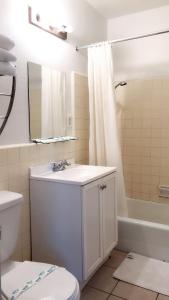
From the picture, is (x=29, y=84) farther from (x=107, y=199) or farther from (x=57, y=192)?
(x=107, y=199)

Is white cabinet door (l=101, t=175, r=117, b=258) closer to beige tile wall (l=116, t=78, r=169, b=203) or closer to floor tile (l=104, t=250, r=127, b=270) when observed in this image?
floor tile (l=104, t=250, r=127, b=270)

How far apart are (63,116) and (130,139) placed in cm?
100

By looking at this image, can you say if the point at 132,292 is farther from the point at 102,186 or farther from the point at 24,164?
the point at 24,164

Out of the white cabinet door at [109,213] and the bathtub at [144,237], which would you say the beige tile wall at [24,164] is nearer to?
the white cabinet door at [109,213]

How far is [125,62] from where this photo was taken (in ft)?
9.80

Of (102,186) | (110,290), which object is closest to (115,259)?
(110,290)

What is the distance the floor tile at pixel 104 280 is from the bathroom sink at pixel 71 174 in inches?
31.5

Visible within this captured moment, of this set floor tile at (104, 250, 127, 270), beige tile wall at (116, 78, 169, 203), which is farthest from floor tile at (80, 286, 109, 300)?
beige tile wall at (116, 78, 169, 203)

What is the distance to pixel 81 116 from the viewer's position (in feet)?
8.54

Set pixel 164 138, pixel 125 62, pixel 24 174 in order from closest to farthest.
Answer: pixel 24 174 < pixel 164 138 < pixel 125 62

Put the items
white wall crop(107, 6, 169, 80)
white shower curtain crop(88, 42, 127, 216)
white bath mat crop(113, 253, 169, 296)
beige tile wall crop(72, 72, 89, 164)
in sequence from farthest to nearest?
1. white wall crop(107, 6, 169, 80)
2. beige tile wall crop(72, 72, 89, 164)
3. white shower curtain crop(88, 42, 127, 216)
4. white bath mat crop(113, 253, 169, 296)

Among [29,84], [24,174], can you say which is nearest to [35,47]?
[29,84]

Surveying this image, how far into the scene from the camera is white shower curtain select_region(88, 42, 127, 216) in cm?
237

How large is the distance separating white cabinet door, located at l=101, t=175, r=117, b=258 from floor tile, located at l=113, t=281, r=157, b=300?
251mm
